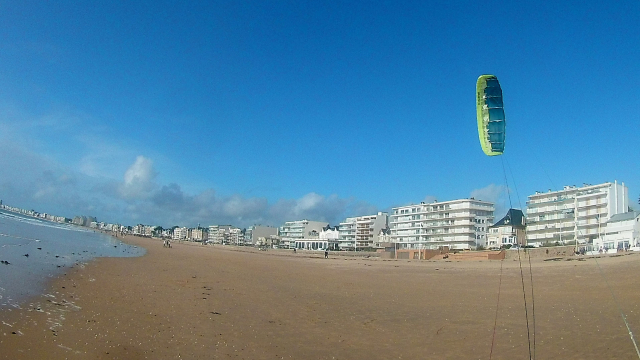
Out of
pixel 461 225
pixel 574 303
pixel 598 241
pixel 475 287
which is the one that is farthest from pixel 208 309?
pixel 461 225

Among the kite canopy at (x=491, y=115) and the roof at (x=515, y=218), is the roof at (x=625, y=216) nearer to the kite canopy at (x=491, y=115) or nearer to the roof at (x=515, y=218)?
the roof at (x=515, y=218)

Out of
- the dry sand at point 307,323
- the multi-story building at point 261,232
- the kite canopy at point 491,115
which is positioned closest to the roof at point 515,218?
the kite canopy at point 491,115

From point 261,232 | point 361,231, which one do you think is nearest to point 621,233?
point 361,231

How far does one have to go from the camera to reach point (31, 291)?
1157 centimetres

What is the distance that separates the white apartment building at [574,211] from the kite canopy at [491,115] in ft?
144

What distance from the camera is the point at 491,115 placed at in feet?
26.3

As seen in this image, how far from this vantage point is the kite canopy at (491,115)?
25.9ft

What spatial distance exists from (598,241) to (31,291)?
152 ft

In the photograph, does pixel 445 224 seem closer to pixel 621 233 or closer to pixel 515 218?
pixel 515 218

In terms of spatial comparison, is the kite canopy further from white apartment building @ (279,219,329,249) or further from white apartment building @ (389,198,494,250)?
white apartment building @ (279,219,329,249)

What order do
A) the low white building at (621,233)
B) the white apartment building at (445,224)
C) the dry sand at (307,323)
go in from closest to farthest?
1. the dry sand at (307,323)
2. the low white building at (621,233)
3. the white apartment building at (445,224)

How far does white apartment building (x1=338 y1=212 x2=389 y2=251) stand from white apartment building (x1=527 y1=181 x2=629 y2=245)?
46958mm

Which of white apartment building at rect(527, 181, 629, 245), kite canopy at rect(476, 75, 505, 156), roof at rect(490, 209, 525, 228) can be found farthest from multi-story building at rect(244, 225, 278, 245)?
kite canopy at rect(476, 75, 505, 156)

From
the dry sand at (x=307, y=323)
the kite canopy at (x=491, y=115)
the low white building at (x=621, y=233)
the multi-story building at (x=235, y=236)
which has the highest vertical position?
the kite canopy at (x=491, y=115)
